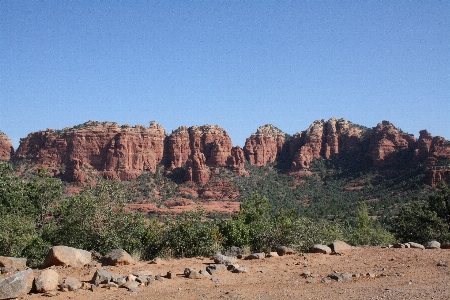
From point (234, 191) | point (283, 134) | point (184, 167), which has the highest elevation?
point (283, 134)

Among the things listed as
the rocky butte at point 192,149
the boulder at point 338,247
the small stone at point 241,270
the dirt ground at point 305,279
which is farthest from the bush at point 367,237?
the rocky butte at point 192,149

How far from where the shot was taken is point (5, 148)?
104 m

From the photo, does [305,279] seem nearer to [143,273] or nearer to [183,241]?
[143,273]

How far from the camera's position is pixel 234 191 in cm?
8619

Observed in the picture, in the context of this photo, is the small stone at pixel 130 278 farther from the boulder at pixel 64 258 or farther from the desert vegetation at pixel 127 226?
the desert vegetation at pixel 127 226

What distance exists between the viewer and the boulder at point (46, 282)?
9117mm

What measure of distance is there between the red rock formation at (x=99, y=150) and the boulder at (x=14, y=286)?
87.6 m

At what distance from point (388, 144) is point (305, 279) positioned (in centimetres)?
9216

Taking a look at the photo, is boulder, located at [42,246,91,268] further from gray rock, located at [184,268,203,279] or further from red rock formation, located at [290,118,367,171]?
A: red rock formation, located at [290,118,367,171]

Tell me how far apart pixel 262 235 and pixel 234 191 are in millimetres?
70472

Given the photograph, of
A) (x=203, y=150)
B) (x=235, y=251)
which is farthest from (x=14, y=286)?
(x=203, y=150)

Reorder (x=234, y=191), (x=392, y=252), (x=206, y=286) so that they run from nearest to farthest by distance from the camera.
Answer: (x=206, y=286), (x=392, y=252), (x=234, y=191)

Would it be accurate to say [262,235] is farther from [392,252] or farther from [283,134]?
[283,134]

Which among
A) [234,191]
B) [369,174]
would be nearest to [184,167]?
[234,191]
